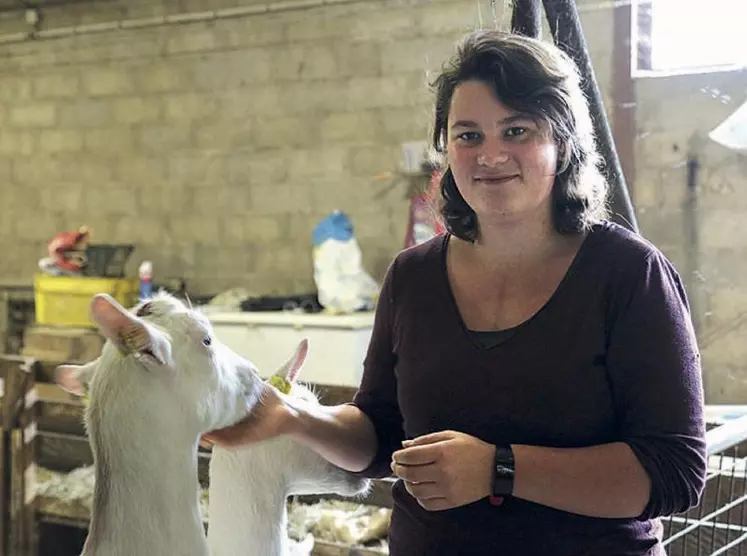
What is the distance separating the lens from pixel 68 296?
4883 millimetres

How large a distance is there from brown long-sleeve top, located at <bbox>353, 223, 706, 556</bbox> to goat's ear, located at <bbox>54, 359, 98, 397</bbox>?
0.42 metres

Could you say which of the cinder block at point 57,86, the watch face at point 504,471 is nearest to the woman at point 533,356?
the watch face at point 504,471

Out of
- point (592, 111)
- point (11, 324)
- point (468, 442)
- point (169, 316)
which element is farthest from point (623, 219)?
point (11, 324)

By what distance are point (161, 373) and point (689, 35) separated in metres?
3.45

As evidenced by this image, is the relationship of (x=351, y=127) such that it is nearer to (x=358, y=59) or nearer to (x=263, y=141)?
(x=358, y=59)

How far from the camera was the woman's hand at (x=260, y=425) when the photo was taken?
1178 mm

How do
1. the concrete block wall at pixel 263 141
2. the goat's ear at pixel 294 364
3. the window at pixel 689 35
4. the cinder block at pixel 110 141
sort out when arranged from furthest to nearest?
1. the cinder block at pixel 110 141
2. the concrete block wall at pixel 263 141
3. the window at pixel 689 35
4. the goat's ear at pixel 294 364

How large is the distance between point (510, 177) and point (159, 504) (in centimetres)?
58

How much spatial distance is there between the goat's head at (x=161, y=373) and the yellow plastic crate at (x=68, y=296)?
3884 millimetres

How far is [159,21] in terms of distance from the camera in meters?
5.27

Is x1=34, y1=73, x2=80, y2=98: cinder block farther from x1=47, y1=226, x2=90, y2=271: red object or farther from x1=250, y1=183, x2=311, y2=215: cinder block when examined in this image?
x1=250, y1=183, x2=311, y2=215: cinder block

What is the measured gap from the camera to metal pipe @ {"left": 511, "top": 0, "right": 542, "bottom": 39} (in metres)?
1.47

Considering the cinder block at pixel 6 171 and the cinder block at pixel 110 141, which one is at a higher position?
the cinder block at pixel 110 141

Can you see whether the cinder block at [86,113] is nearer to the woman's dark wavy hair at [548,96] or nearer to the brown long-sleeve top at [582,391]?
the woman's dark wavy hair at [548,96]
